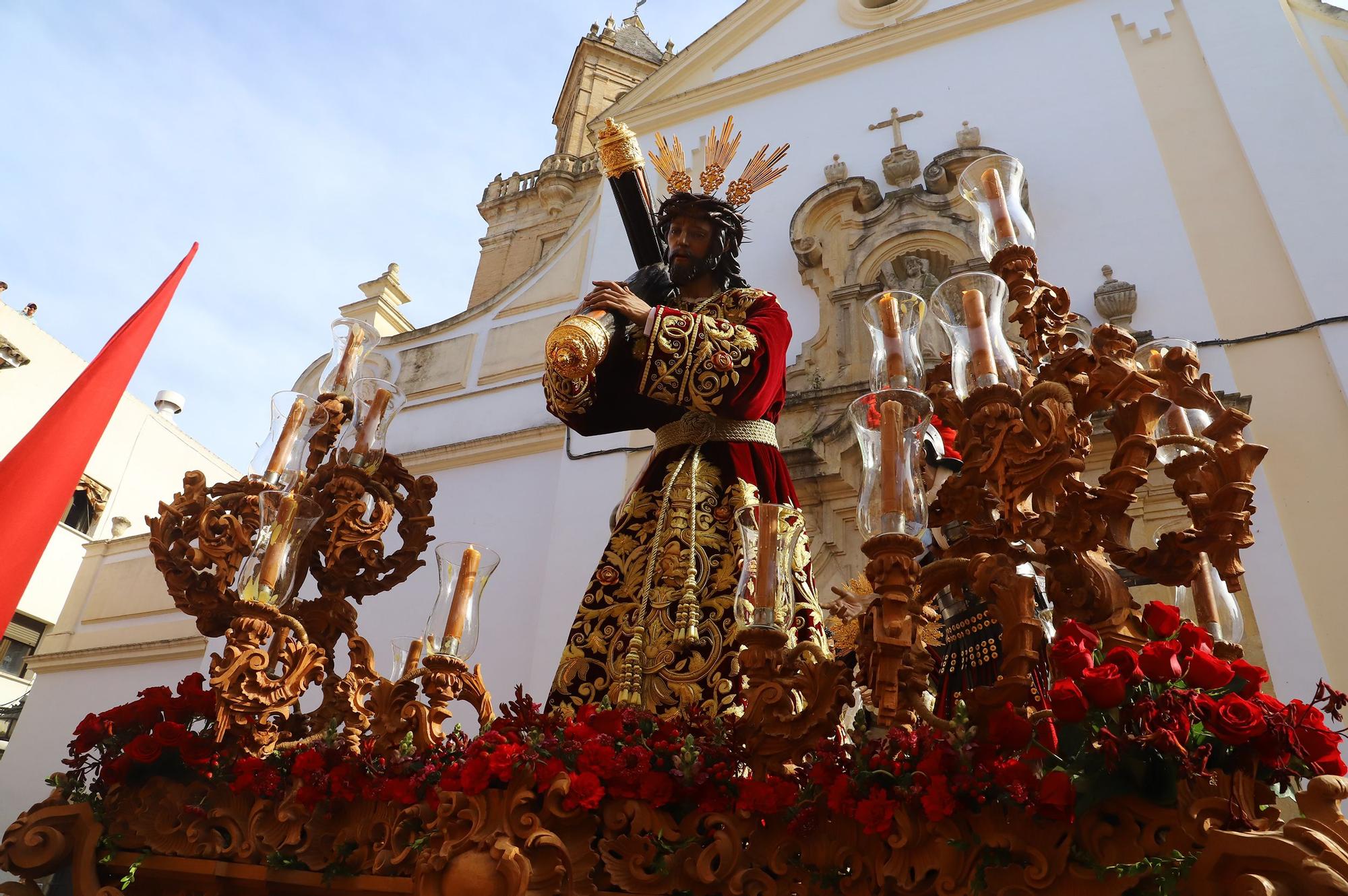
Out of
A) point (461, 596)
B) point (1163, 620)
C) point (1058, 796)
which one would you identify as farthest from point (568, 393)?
point (1058, 796)

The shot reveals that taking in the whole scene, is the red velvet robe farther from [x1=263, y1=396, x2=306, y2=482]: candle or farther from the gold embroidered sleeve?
[x1=263, y1=396, x2=306, y2=482]: candle

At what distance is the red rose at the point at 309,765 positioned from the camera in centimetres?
259

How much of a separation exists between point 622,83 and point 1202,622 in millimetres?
16322

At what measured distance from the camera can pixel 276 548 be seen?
2908 millimetres

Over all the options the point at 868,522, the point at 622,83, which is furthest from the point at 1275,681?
the point at 622,83

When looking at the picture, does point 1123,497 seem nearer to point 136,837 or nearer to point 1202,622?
point 1202,622

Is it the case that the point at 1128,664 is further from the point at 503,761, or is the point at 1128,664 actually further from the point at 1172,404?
the point at 1172,404

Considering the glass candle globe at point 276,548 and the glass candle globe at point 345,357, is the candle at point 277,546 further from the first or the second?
the glass candle globe at point 345,357

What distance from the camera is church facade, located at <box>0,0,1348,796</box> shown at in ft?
16.9

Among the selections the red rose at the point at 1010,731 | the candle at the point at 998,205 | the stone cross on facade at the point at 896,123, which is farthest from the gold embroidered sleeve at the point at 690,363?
the stone cross on facade at the point at 896,123

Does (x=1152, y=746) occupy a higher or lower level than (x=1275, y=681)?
lower

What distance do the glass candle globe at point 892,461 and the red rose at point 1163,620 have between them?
47 centimetres

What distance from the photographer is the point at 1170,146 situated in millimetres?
6348

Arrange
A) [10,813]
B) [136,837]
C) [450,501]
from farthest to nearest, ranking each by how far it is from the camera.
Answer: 1. [10,813]
2. [450,501]
3. [136,837]
